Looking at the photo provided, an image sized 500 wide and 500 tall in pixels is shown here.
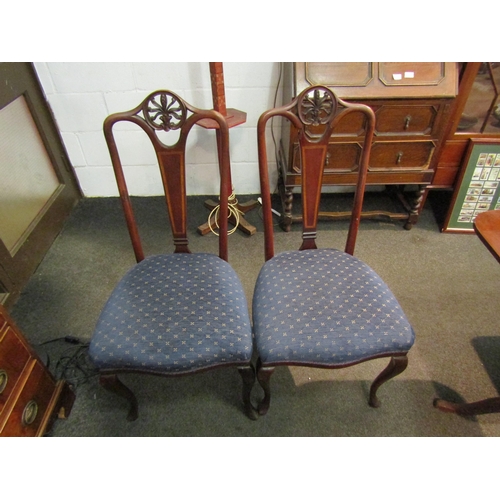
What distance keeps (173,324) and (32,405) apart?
54 cm

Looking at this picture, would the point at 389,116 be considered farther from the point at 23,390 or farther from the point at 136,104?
the point at 23,390

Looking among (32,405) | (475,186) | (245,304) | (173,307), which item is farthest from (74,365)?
(475,186)

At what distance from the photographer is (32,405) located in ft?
3.36

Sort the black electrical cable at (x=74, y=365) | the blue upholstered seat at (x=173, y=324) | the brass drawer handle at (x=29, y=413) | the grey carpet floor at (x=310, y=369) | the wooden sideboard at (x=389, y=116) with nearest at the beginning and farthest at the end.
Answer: the blue upholstered seat at (x=173, y=324) → the brass drawer handle at (x=29, y=413) → the grey carpet floor at (x=310, y=369) → the black electrical cable at (x=74, y=365) → the wooden sideboard at (x=389, y=116)

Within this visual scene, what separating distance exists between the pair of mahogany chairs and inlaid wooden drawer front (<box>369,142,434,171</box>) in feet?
2.20

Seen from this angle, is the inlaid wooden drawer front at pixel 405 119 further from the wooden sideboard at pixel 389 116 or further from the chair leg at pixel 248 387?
the chair leg at pixel 248 387

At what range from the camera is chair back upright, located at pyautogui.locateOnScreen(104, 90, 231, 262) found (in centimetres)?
100

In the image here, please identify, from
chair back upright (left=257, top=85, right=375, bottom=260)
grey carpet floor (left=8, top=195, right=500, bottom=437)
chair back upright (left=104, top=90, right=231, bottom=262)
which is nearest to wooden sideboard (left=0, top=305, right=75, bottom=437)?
grey carpet floor (left=8, top=195, right=500, bottom=437)

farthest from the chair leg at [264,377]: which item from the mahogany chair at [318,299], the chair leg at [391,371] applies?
the chair leg at [391,371]

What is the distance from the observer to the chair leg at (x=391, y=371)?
955mm

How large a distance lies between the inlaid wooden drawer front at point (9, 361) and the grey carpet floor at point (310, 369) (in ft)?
1.03

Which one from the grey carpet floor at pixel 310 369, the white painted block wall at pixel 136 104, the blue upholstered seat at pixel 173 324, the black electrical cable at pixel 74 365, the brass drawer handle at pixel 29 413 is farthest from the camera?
the white painted block wall at pixel 136 104

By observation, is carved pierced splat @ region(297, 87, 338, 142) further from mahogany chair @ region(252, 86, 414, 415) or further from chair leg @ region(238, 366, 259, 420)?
chair leg @ region(238, 366, 259, 420)

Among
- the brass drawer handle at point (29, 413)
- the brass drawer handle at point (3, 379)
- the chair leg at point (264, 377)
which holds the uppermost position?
the brass drawer handle at point (3, 379)
